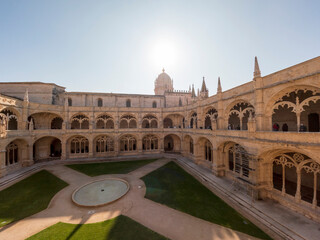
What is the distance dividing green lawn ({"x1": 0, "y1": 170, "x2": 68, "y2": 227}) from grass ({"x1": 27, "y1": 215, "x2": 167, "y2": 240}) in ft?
12.6

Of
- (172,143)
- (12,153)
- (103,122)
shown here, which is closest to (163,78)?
(172,143)

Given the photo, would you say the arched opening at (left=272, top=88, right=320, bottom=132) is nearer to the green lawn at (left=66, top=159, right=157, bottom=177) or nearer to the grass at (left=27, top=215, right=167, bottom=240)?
the grass at (left=27, top=215, right=167, bottom=240)

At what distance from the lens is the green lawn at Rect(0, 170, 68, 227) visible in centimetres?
1104

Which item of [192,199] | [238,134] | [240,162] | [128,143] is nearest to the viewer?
[192,199]

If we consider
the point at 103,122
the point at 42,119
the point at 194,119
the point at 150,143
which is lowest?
the point at 150,143

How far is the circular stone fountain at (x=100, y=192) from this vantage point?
40.8 ft

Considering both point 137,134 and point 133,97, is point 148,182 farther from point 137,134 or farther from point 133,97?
point 133,97

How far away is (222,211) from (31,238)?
537 inches

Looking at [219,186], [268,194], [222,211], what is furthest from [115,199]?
[268,194]

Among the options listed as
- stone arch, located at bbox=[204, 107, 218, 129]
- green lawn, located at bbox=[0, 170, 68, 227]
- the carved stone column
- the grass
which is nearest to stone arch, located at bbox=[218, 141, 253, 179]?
stone arch, located at bbox=[204, 107, 218, 129]

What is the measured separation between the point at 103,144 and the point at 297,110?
31112mm

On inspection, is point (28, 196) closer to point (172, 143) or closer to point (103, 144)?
point (103, 144)

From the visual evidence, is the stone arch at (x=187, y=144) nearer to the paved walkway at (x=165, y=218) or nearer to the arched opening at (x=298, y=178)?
the paved walkway at (x=165, y=218)

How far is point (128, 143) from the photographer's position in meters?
29.3
